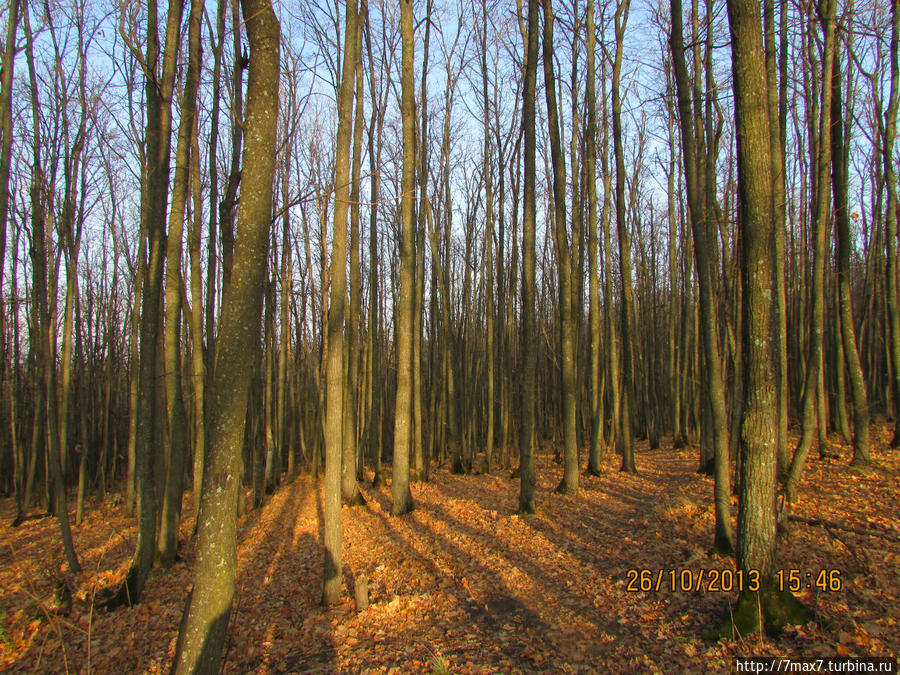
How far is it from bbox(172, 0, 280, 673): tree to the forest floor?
78 cm

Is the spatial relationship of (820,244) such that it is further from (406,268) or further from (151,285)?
(151,285)

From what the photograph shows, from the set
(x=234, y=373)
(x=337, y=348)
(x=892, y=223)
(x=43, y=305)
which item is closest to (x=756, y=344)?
(x=234, y=373)

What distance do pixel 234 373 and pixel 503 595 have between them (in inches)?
160

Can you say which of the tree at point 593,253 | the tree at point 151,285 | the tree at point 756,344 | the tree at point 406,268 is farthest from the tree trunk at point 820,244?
the tree at point 151,285

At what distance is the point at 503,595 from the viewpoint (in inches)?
229

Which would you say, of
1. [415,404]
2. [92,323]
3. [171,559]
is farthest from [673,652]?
[92,323]

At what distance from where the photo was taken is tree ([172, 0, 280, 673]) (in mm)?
3537

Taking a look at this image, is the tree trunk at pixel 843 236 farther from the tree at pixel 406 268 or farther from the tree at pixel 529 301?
the tree at pixel 406 268

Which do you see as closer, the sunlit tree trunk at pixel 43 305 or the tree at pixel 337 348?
the tree at pixel 337 348

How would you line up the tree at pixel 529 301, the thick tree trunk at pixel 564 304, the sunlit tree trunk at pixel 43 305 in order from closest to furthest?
the sunlit tree trunk at pixel 43 305
the tree at pixel 529 301
the thick tree trunk at pixel 564 304

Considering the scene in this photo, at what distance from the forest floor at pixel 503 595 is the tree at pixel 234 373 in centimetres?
78

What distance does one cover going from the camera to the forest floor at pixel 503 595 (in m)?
4.21

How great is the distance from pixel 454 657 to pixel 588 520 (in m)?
4.47

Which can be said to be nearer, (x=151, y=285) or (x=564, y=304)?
(x=151, y=285)
